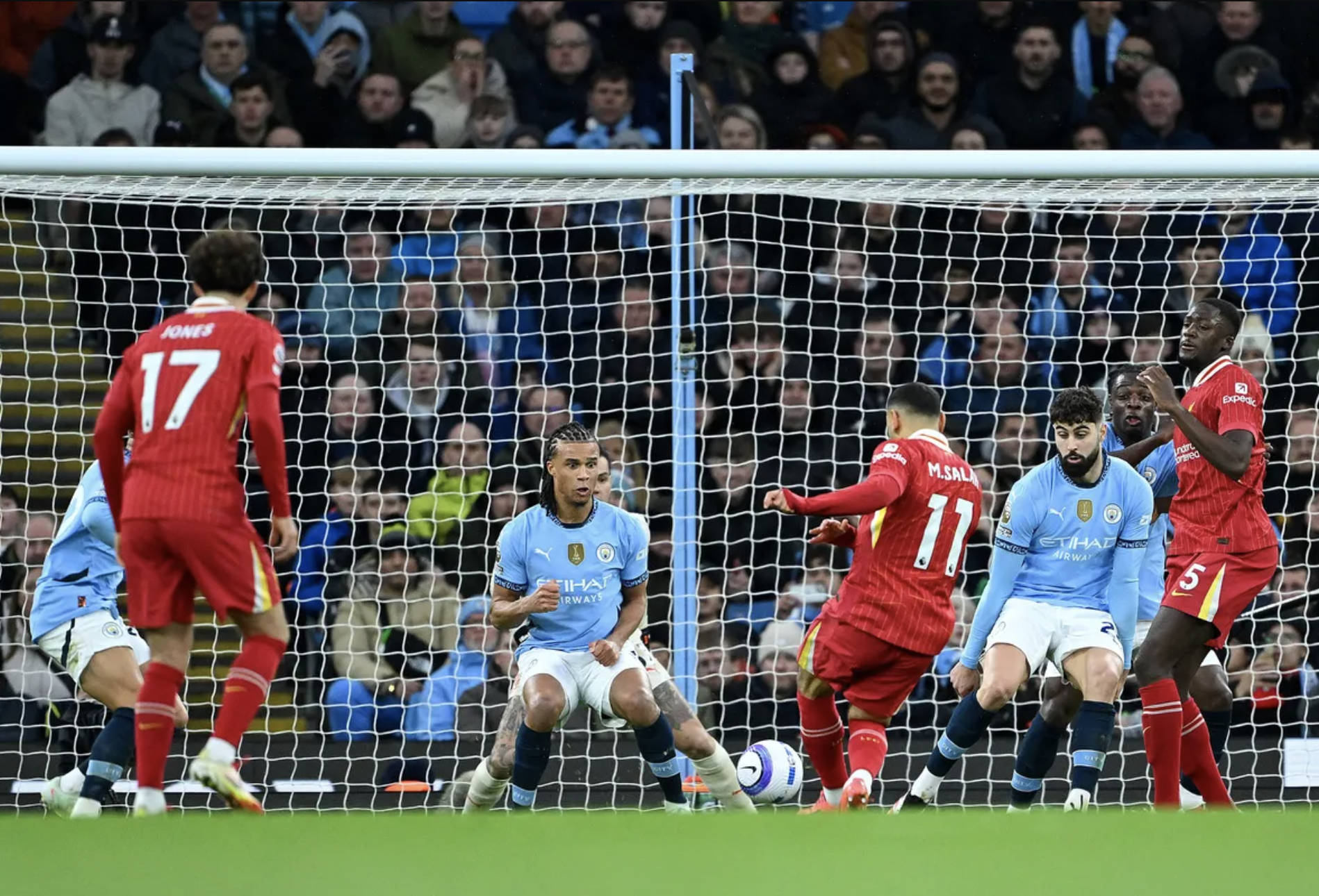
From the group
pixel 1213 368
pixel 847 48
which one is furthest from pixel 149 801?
→ pixel 847 48

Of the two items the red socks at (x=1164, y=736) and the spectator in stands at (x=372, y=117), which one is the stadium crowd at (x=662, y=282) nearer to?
the spectator in stands at (x=372, y=117)

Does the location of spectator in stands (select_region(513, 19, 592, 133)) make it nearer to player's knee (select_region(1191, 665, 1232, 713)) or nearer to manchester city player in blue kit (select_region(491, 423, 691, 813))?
manchester city player in blue kit (select_region(491, 423, 691, 813))

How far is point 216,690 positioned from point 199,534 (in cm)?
488

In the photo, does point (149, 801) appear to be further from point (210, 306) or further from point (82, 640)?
point (82, 640)

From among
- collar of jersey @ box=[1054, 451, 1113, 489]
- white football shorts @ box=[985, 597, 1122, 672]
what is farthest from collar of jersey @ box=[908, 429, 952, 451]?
white football shorts @ box=[985, 597, 1122, 672]

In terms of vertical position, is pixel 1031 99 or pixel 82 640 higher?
pixel 1031 99

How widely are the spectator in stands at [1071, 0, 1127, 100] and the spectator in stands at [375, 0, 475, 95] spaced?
13.0 feet

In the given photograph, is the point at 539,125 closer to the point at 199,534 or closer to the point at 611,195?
the point at 611,195

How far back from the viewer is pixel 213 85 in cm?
1062

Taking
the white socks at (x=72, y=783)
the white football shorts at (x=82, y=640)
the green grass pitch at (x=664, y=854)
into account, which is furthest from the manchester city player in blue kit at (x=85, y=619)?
the green grass pitch at (x=664, y=854)

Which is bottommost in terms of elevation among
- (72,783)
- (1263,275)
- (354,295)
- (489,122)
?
(72,783)

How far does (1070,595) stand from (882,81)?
5.02 metres

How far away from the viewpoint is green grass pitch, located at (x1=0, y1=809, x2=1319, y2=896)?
138 inches

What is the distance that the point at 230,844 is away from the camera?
385cm
